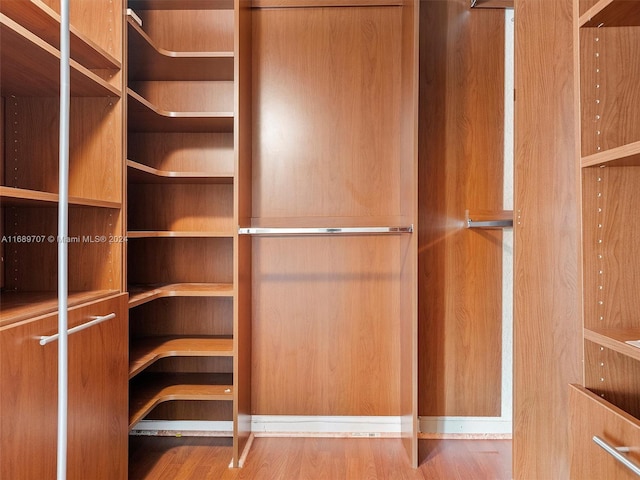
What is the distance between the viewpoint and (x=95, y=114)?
4.84ft

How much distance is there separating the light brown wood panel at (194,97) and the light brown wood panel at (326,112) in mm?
145

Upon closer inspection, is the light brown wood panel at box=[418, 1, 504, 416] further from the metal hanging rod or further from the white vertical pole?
the white vertical pole

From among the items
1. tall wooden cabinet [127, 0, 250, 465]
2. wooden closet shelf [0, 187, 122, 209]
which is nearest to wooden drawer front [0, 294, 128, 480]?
wooden closet shelf [0, 187, 122, 209]

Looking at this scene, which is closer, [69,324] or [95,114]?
[69,324]

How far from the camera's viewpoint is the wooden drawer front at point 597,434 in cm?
81

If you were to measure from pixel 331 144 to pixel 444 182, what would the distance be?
22.0 inches

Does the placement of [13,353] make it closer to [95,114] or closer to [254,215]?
[95,114]

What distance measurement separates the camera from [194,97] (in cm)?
202

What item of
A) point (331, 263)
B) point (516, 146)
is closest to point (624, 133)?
point (516, 146)

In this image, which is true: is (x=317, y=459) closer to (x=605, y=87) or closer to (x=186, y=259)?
(x=186, y=259)

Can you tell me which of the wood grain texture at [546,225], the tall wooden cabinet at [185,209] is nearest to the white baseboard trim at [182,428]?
the tall wooden cabinet at [185,209]

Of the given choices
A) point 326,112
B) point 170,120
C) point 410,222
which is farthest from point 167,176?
point 410,222

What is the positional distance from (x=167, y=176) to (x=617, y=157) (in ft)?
5.03

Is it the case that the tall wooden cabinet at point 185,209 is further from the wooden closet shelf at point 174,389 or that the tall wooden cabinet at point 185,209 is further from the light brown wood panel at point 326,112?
the light brown wood panel at point 326,112
